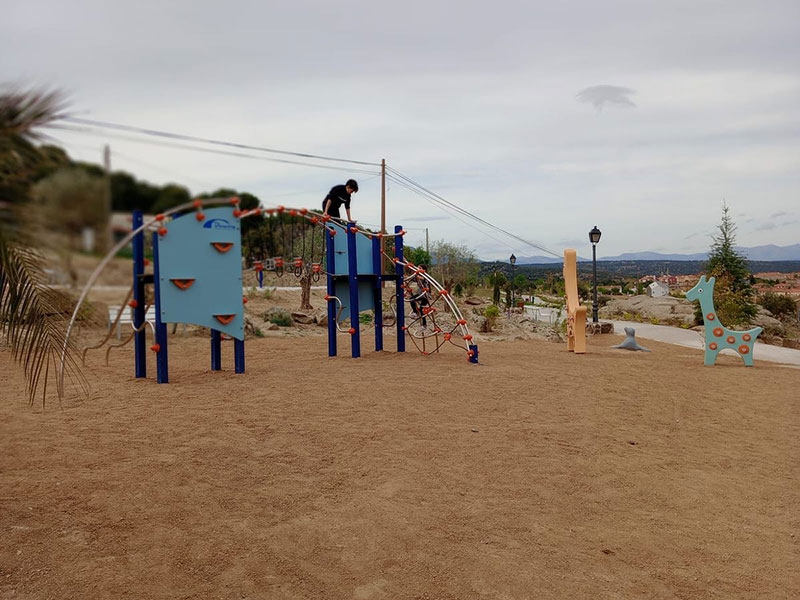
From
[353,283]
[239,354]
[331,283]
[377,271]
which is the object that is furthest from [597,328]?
[239,354]

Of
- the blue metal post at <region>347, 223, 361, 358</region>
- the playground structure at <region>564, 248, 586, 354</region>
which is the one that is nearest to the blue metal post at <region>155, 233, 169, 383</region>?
the blue metal post at <region>347, 223, 361, 358</region>

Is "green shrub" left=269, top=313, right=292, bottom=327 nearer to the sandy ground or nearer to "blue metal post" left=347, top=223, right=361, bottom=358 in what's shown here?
"blue metal post" left=347, top=223, right=361, bottom=358

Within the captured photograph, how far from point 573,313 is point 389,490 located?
8254mm

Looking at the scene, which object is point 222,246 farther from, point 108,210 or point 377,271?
point 108,210

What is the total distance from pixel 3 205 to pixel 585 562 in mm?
3638

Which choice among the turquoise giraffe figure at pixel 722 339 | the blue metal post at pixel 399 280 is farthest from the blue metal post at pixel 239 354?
the turquoise giraffe figure at pixel 722 339

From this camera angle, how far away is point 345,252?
33.3 feet

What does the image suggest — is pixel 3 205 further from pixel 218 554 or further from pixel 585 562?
pixel 585 562

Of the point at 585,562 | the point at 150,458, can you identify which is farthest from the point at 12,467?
the point at 585,562

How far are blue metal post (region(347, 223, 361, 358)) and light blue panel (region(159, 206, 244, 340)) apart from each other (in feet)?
7.84

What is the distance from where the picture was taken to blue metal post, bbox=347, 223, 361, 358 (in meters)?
9.84

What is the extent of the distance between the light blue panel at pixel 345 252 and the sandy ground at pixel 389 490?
227cm

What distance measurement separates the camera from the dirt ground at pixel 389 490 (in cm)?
388

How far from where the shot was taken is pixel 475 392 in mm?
7570
